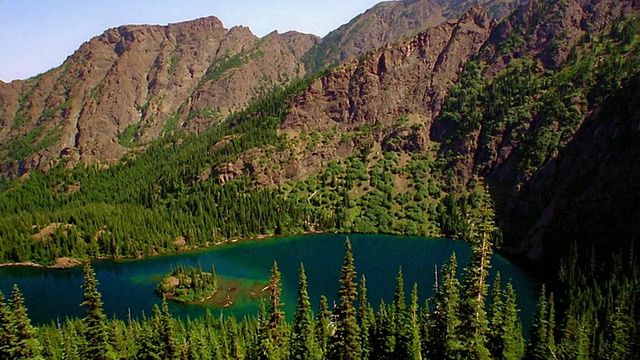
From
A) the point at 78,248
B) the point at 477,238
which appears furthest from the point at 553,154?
the point at 78,248

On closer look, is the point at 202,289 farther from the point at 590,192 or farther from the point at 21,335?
the point at 590,192

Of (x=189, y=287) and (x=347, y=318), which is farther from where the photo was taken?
(x=189, y=287)

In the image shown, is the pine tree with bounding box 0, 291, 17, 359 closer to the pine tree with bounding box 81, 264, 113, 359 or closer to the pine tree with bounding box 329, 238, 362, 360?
the pine tree with bounding box 81, 264, 113, 359

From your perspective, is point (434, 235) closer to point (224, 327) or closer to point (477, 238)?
point (224, 327)

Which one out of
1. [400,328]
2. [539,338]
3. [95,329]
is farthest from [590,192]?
[95,329]

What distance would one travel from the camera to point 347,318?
3831 centimetres

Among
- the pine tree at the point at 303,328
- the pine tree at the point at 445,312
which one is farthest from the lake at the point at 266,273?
the pine tree at the point at 445,312

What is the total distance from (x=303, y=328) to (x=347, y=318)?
31.1 ft

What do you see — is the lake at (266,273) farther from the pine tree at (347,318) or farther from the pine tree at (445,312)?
the pine tree at (347,318)

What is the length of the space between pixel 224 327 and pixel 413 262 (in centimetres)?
7711

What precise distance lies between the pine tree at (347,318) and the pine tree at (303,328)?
5090 mm

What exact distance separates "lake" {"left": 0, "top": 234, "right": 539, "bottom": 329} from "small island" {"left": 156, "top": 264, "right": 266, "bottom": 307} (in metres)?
2.86

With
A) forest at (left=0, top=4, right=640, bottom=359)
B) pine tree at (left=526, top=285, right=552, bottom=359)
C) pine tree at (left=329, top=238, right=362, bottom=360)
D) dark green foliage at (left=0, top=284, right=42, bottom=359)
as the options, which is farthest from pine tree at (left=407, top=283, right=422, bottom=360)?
dark green foliage at (left=0, top=284, right=42, bottom=359)

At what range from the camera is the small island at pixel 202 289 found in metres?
116
